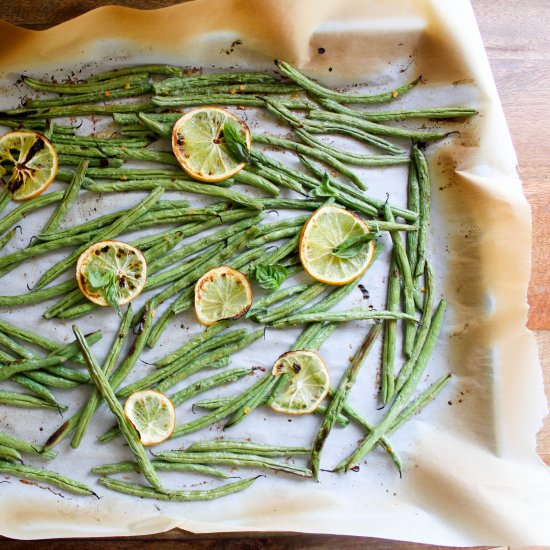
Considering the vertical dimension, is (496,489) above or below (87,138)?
below

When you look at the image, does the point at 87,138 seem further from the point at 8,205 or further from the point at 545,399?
the point at 545,399

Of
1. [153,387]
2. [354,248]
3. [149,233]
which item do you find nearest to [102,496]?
[153,387]

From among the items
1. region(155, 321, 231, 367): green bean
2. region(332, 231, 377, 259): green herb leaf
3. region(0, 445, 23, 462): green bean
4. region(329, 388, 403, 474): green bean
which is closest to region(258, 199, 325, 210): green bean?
region(332, 231, 377, 259): green herb leaf

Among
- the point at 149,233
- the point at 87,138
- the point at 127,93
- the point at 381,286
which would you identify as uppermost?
the point at 127,93

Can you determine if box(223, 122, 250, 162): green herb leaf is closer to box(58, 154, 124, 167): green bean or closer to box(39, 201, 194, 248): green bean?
box(39, 201, 194, 248): green bean

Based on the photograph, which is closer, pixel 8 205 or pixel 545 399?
pixel 545 399

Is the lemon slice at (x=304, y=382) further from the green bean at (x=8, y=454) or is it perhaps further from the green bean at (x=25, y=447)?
the green bean at (x=8, y=454)

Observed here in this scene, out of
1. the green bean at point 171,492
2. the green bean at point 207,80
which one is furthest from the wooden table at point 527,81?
the green bean at point 171,492
